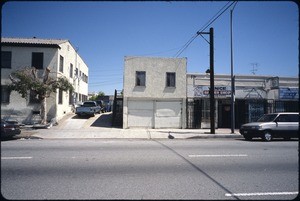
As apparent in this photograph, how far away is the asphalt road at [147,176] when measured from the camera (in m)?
4.57

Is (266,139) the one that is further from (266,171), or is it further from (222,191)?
(222,191)

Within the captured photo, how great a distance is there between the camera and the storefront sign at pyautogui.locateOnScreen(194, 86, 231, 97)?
2033 cm

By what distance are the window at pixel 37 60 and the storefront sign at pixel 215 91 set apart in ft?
47.8

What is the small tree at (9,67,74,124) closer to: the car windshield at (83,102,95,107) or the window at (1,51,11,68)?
the window at (1,51,11,68)

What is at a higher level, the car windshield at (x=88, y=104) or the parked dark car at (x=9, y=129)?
the car windshield at (x=88, y=104)

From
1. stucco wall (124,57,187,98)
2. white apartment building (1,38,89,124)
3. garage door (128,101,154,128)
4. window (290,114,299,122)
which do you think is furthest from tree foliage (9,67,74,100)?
window (290,114,299,122)

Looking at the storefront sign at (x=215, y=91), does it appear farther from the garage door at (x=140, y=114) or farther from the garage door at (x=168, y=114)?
the garage door at (x=140, y=114)

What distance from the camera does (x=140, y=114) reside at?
1988 cm

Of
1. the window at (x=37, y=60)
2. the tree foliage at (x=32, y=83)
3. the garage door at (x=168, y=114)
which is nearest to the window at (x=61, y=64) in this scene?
the window at (x=37, y=60)

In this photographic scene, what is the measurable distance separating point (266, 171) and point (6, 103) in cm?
Result: 2036

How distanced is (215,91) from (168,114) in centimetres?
496

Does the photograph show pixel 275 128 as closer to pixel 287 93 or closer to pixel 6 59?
pixel 287 93

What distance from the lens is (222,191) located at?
4.78m

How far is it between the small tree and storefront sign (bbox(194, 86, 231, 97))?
11542 millimetres
